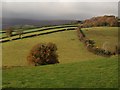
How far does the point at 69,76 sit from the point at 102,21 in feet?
394

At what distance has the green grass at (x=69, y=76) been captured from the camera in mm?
21750

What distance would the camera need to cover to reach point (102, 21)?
467 feet

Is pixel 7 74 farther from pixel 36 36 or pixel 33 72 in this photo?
pixel 36 36

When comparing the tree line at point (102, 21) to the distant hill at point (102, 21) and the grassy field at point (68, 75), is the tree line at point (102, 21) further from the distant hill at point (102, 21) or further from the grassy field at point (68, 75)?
the grassy field at point (68, 75)

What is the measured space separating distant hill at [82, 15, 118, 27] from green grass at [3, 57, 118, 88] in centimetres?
10599

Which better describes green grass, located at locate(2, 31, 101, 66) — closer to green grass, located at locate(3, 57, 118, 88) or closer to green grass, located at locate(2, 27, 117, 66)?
green grass, located at locate(2, 27, 117, 66)

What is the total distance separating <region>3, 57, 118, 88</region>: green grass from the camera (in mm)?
21750

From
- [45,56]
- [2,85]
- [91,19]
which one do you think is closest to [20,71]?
[2,85]

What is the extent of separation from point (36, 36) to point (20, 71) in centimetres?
8677

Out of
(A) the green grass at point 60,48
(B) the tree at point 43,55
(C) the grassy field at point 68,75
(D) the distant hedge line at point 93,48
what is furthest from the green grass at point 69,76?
(D) the distant hedge line at point 93,48

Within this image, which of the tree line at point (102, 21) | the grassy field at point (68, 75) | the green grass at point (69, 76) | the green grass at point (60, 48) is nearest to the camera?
the green grass at point (69, 76)

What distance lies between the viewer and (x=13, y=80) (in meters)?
23.8

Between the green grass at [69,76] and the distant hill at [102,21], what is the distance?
10599 cm

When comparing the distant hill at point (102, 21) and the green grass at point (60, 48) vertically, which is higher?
the distant hill at point (102, 21)
